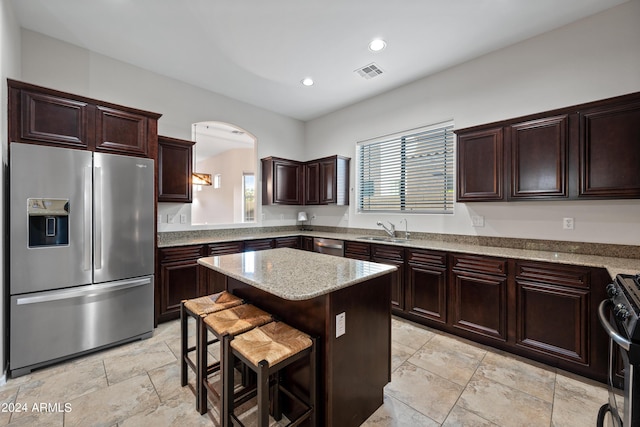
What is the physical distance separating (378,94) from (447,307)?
10.6ft

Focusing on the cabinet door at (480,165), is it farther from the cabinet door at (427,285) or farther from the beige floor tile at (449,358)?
the beige floor tile at (449,358)

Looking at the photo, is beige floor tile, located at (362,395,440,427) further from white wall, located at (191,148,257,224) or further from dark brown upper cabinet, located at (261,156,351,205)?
white wall, located at (191,148,257,224)

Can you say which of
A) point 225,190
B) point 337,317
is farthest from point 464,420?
point 225,190

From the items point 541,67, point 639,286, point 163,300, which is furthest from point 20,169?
point 541,67

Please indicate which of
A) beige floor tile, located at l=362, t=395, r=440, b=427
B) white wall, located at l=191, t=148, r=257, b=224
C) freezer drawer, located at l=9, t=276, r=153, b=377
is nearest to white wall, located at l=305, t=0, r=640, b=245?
beige floor tile, located at l=362, t=395, r=440, b=427

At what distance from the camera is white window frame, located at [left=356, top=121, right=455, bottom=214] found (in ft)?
11.7

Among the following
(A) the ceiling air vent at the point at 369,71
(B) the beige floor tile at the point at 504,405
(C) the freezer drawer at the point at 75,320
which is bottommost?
(B) the beige floor tile at the point at 504,405

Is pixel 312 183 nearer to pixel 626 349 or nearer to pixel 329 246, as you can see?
pixel 329 246

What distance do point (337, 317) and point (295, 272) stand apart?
43 cm

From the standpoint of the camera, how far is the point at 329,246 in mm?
4137

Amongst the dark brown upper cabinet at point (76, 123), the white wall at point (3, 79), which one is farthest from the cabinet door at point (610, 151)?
the white wall at point (3, 79)

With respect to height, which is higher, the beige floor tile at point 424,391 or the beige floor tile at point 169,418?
the beige floor tile at point 169,418

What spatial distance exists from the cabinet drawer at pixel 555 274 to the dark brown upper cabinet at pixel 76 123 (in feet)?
12.8

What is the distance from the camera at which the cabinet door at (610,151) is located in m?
2.14
